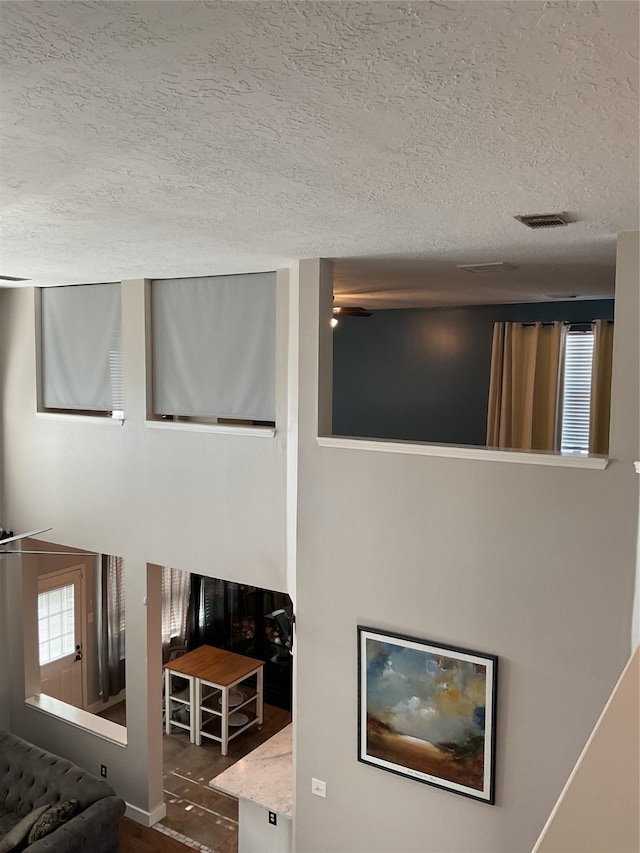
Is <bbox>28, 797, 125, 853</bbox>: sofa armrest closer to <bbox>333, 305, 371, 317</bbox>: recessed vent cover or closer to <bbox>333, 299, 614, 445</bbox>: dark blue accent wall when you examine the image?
<bbox>333, 305, 371, 317</bbox>: recessed vent cover

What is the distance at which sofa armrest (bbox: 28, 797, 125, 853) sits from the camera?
4.58 m

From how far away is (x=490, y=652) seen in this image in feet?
11.6

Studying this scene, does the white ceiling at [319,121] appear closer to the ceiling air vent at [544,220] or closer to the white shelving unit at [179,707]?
the ceiling air vent at [544,220]

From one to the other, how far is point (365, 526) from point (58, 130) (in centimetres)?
272

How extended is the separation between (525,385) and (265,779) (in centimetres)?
395

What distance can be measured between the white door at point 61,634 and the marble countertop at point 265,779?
342 cm

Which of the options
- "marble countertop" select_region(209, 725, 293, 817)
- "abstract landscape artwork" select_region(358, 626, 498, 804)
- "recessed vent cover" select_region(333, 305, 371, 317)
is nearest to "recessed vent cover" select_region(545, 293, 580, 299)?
"recessed vent cover" select_region(333, 305, 371, 317)

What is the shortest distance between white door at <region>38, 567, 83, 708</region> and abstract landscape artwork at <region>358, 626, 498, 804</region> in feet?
16.1

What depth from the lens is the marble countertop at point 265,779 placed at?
4562 millimetres

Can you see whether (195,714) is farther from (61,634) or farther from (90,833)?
(90,833)

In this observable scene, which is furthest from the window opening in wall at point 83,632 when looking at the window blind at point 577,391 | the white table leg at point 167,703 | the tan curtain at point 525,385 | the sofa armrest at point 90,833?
the window blind at point 577,391

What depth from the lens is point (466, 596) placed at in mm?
3604

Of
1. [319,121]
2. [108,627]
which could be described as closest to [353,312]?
[319,121]

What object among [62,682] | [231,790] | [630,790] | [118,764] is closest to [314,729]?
[231,790]
